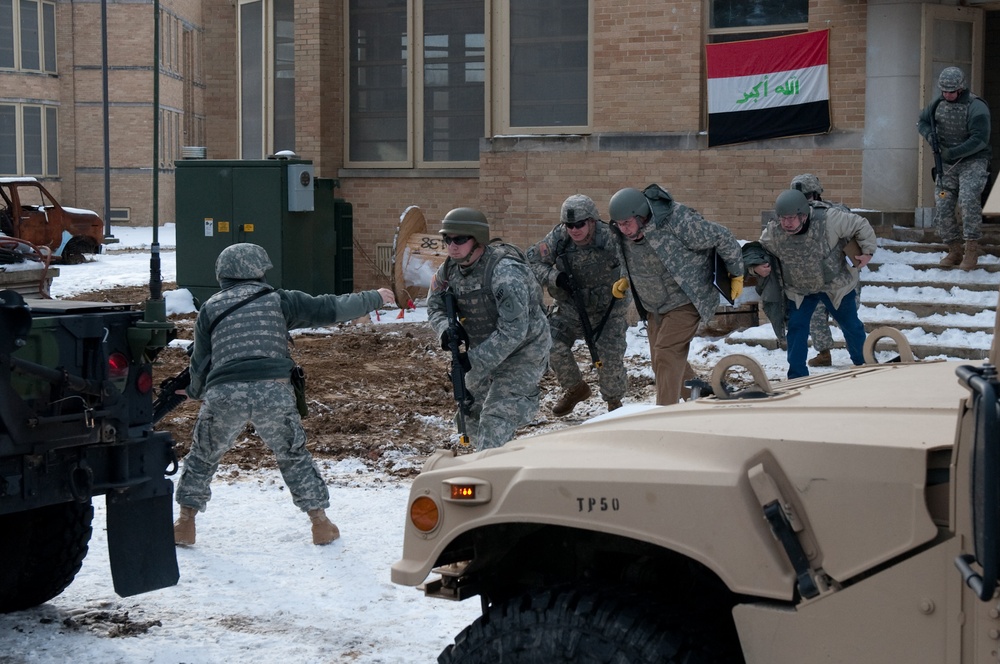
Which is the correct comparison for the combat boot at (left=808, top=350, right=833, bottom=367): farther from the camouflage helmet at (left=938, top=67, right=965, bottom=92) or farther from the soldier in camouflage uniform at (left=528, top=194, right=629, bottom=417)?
the camouflage helmet at (left=938, top=67, right=965, bottom=92)

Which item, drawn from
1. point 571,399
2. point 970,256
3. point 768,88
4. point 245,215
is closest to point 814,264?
point 571,399

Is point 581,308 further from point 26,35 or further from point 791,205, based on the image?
point 26,35

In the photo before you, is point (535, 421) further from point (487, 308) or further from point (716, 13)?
point (716, 13)

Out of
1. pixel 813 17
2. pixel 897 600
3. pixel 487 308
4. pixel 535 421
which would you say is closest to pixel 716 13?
pixel 813 17

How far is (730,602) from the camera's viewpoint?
10.4ft

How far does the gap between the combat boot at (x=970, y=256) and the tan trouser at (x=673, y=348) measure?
460cm

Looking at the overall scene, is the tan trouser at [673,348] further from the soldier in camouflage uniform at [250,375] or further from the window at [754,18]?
the window at [754,18]

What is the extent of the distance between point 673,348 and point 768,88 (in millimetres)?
6433

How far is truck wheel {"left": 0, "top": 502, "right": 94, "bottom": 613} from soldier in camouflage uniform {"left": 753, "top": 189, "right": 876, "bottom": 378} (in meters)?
6.24

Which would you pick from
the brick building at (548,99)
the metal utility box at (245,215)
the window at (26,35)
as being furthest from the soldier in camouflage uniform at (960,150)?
the window at (26,35)

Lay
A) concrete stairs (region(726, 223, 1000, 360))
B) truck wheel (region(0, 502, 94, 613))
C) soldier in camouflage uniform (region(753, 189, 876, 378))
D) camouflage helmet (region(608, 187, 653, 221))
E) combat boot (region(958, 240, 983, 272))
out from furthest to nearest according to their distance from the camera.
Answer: combat boot (region(958, 240, 983, 272))
concrete stairs (region(726, 223, 1000, 360))
soldier in camouflage uniform (region(753, 189, 876, 378))
camouflage helmet (region(608, 187, 653, 221))
truck wheel (region(0, 502, 94, 613))

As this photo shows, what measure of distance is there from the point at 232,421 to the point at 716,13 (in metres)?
9.90

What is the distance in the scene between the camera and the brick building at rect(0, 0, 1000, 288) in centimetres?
1373

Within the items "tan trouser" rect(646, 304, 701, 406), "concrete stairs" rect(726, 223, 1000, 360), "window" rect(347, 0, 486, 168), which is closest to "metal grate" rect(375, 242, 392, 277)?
"window" rect(347, 0, 486, 168)
